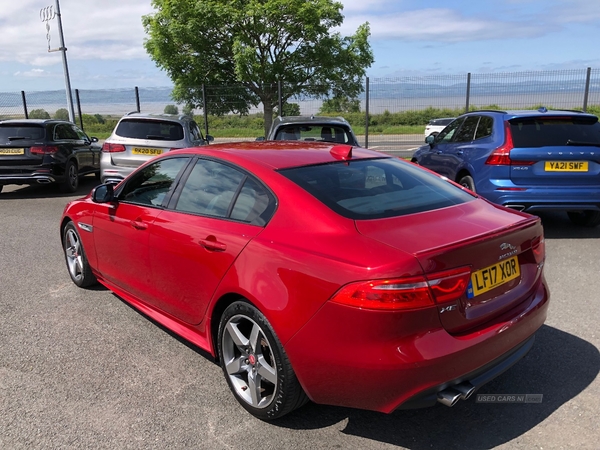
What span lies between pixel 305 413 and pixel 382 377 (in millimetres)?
800

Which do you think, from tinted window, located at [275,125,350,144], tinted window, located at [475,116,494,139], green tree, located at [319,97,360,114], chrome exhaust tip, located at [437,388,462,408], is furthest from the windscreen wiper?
green tree, located at [319,97,360,114]

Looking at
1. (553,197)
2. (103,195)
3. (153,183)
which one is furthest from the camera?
(553,197)

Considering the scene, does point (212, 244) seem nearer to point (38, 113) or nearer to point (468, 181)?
point (468, 181)

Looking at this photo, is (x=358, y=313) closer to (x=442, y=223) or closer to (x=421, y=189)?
(x=442, y=223)

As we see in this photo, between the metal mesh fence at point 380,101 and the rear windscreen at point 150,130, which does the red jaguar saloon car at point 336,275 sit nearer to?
the rear windscreen at point 150,130

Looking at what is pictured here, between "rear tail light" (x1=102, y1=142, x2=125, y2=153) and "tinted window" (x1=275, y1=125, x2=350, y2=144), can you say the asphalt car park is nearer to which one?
"tinted window" (x1=275, y1=125, x2=350, y2=144)

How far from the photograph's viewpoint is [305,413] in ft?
9.60

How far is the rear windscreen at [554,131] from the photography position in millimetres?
6406

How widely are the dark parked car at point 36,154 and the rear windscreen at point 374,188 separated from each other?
8.86 metres

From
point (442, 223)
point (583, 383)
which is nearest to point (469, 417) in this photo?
point (583, 383)

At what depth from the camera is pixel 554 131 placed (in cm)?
647

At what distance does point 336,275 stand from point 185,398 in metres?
1.40

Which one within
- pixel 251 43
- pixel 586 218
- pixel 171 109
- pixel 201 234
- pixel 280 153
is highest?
pixel 251 43

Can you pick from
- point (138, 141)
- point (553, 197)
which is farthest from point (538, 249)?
point (138, 141)
